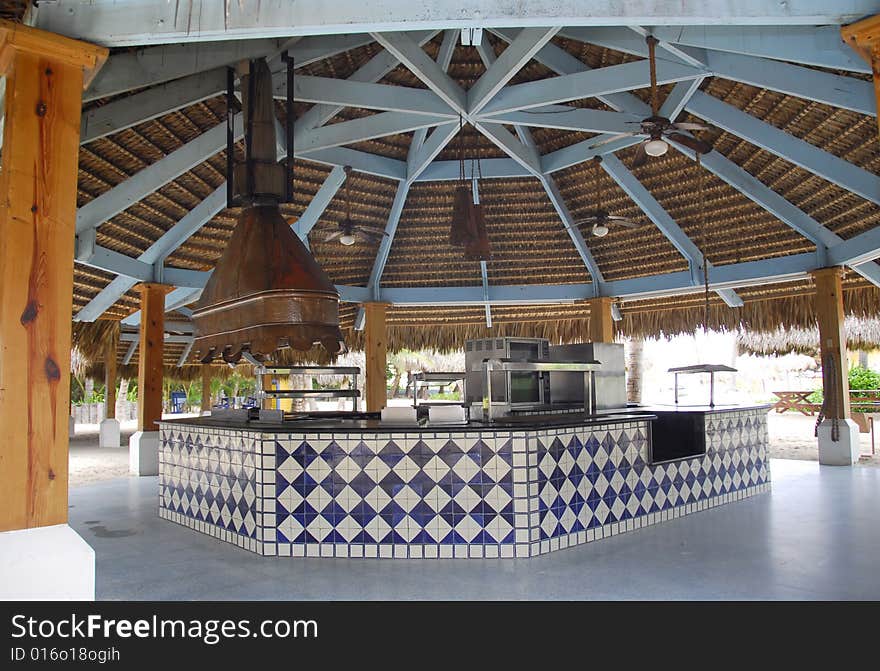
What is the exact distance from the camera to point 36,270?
305cm

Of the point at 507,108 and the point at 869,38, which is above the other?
the point at 507,108

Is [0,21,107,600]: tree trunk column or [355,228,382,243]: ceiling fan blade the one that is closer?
[0,21,107,600]: tree trunk column

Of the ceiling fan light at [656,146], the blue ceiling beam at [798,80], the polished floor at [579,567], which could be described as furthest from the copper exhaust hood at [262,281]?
the blue ceiling beam at [798,80]

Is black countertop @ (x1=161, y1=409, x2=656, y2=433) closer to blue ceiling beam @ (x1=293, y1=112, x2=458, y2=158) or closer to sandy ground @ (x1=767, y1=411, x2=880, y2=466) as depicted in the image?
blue ceiling beam @ (x1=293, y1=112, x2=458, y2=158)

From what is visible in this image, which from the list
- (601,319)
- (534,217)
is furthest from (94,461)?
(601,319)

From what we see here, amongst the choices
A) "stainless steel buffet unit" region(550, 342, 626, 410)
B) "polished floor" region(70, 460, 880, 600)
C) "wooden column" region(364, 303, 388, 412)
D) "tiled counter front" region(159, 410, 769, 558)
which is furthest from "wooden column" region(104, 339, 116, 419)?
"stainless steel buffet unit" region(550, 342, 626, 410)

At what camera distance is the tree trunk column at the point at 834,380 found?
9.28 metres

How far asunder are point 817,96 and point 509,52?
270cm

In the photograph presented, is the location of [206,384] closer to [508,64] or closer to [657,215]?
[657,215]

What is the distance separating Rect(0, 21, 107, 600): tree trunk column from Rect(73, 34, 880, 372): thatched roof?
291 cm

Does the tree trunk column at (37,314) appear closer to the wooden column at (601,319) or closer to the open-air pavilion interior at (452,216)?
the open-air pavilion interior at (452,216)

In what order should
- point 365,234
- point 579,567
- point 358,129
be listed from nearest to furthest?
point 579,567 < point 358,129 < point 365,234

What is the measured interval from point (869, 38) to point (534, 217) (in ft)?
24.4

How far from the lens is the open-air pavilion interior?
3146mm
